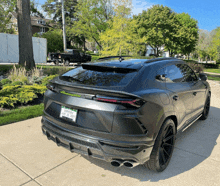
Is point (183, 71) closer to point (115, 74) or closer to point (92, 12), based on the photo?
point (115, 74)

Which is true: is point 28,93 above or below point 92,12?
below

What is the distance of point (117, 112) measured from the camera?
7.32 ft

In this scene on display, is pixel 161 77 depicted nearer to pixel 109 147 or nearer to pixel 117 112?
pixel 117 112

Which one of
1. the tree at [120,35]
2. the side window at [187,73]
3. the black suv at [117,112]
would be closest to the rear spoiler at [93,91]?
the black suv at [117,112]

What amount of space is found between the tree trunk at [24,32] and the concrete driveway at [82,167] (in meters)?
7.39

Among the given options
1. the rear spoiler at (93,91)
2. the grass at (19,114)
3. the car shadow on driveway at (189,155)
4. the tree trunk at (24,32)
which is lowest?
the car shadow on driveway at (189,155)

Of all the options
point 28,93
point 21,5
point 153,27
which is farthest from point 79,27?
point 28,93

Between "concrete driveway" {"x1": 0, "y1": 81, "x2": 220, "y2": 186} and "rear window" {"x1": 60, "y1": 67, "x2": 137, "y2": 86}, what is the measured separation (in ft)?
4.28

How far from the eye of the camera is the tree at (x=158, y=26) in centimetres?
3572

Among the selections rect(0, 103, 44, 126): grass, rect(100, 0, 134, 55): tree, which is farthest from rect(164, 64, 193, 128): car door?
rect(100, 0, 134, 55): tree

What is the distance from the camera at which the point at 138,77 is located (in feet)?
8.58

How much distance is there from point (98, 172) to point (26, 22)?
9.81 meters

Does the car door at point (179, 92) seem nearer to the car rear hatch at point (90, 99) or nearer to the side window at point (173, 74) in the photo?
the side window at point (173, 74)

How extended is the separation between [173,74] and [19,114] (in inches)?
153
